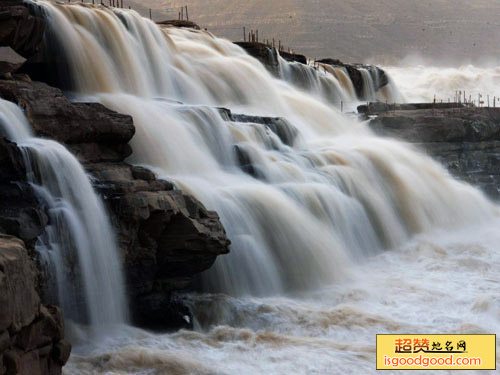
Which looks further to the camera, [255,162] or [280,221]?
[255,162]

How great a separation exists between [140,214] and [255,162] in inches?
182

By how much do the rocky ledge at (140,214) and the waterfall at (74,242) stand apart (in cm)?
22

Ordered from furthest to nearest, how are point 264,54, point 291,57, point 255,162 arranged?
1. point 291,57
2. point 264,54
3. point 255,162

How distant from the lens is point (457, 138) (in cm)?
2048

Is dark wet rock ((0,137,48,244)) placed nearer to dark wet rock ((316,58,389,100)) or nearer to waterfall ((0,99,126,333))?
waterfall ((0,99,126,333))

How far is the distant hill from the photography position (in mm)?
59531

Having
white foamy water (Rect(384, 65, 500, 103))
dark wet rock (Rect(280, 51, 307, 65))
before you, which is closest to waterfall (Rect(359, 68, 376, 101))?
dark wet rock (Rect(280, 51, 307, 65))

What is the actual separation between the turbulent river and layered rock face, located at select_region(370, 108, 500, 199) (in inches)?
32.7

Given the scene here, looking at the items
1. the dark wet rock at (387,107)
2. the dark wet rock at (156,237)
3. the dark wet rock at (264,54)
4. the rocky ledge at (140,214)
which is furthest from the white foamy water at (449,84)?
the dark wet rock at (156,237)

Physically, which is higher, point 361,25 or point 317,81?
point 361,25

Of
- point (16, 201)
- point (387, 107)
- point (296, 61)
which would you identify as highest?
point (296, 61)

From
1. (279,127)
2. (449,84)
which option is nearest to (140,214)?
(279,127)

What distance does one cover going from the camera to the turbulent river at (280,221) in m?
8.84

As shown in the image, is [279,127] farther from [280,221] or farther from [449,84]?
[449,84]
